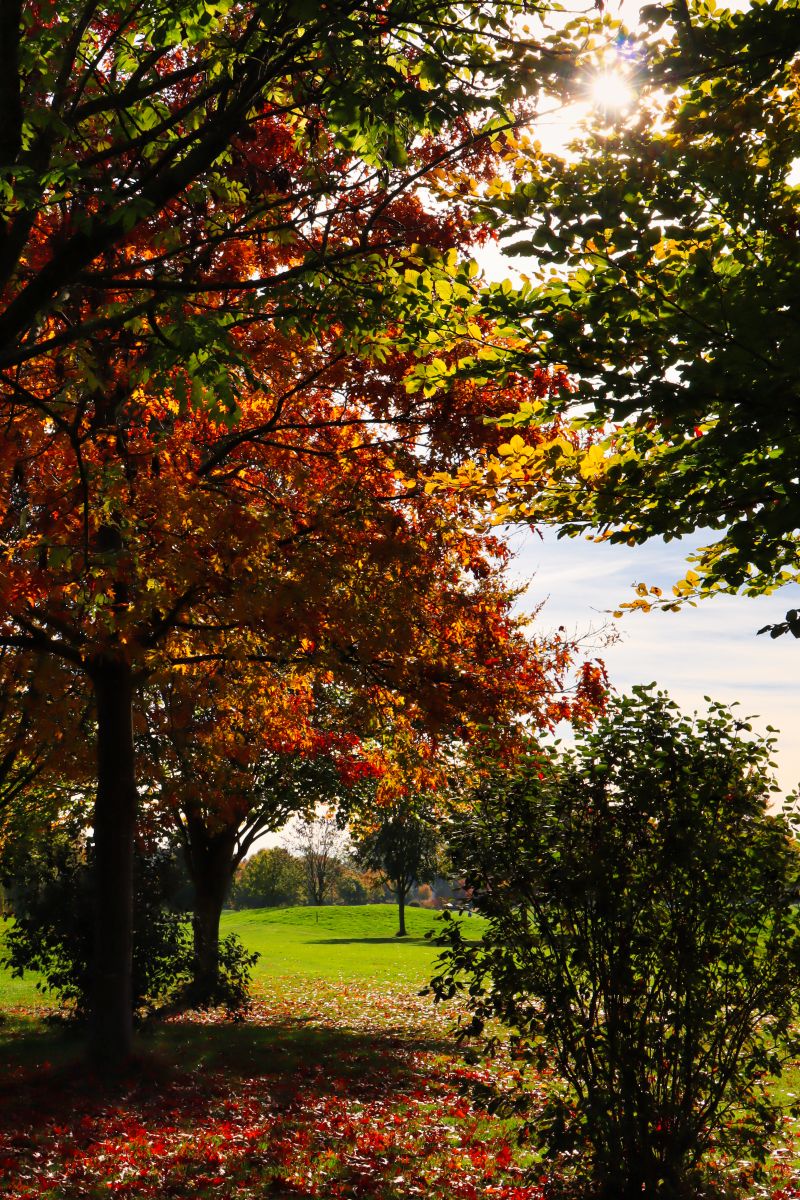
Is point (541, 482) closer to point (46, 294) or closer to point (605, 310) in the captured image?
point (605, 310)

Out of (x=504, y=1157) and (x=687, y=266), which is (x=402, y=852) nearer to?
(x=504, y=1157)

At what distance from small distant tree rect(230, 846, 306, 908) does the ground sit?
6852 centimetres

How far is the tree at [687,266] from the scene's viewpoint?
559 centimetres

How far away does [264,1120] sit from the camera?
9375mm

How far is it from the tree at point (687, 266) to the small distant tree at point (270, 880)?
259ft

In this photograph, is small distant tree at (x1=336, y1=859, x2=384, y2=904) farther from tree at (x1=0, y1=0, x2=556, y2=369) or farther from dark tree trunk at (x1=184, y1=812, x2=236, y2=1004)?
tree at (x1=0, y1=0, x2=556, y2=369)

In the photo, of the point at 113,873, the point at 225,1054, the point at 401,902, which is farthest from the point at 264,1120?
the point at 401,902

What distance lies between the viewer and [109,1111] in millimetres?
9406

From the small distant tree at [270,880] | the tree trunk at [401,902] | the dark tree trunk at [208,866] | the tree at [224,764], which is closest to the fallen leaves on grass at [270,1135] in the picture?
the tree at [224,764]

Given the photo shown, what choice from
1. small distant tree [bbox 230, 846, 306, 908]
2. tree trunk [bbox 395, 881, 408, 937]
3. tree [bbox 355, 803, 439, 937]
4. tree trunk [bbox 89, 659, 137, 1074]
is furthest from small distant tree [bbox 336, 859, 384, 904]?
tree trunk [bbox 89, 659, 137, 1074]

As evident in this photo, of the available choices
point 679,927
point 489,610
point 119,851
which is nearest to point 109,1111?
point 119,851

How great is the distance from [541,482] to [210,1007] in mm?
15591

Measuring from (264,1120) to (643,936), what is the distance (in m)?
5.05

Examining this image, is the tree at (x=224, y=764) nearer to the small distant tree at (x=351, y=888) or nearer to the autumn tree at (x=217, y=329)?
the autumn tree at (x=217, y=329)
